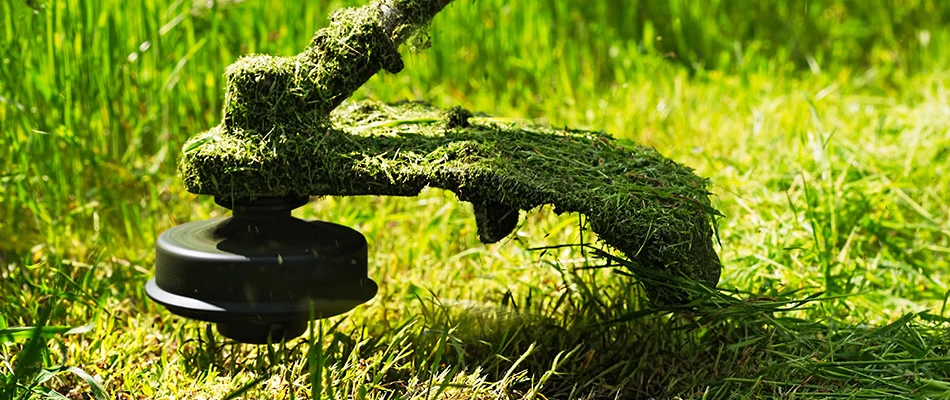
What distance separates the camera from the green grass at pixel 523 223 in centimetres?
251

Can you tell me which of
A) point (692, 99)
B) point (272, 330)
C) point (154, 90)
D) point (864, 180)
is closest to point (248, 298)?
point (272, 330)

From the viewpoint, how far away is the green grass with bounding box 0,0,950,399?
8.24 feet

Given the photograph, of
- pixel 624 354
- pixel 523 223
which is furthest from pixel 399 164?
pixel 624 354

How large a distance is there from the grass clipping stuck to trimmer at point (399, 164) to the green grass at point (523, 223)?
12cm

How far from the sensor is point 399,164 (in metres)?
2.38

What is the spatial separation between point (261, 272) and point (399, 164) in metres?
0.43

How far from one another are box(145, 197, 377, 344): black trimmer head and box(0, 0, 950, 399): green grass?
0.39 feet

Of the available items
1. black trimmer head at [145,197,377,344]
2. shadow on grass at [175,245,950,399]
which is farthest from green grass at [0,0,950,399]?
black trimmer head at [145,197,377,344]

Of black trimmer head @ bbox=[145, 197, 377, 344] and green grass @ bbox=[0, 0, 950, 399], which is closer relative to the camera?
black trimmer head @ bbox=[145, 197, 377, 344]

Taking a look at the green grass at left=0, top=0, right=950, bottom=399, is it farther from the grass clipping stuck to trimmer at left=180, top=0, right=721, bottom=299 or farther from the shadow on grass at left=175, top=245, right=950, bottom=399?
the grass clipping stuck to trimmer at left=180, top=0, right=721, bottom=299

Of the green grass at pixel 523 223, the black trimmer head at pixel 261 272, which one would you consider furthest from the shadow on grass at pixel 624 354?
the black trimmer head at pixel 261 272

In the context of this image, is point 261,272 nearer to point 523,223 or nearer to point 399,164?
point 399,164

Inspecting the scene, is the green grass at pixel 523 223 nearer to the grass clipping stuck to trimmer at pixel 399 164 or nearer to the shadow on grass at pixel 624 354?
the shadow on grass at pixel 624 354

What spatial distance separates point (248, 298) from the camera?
2357 mm
